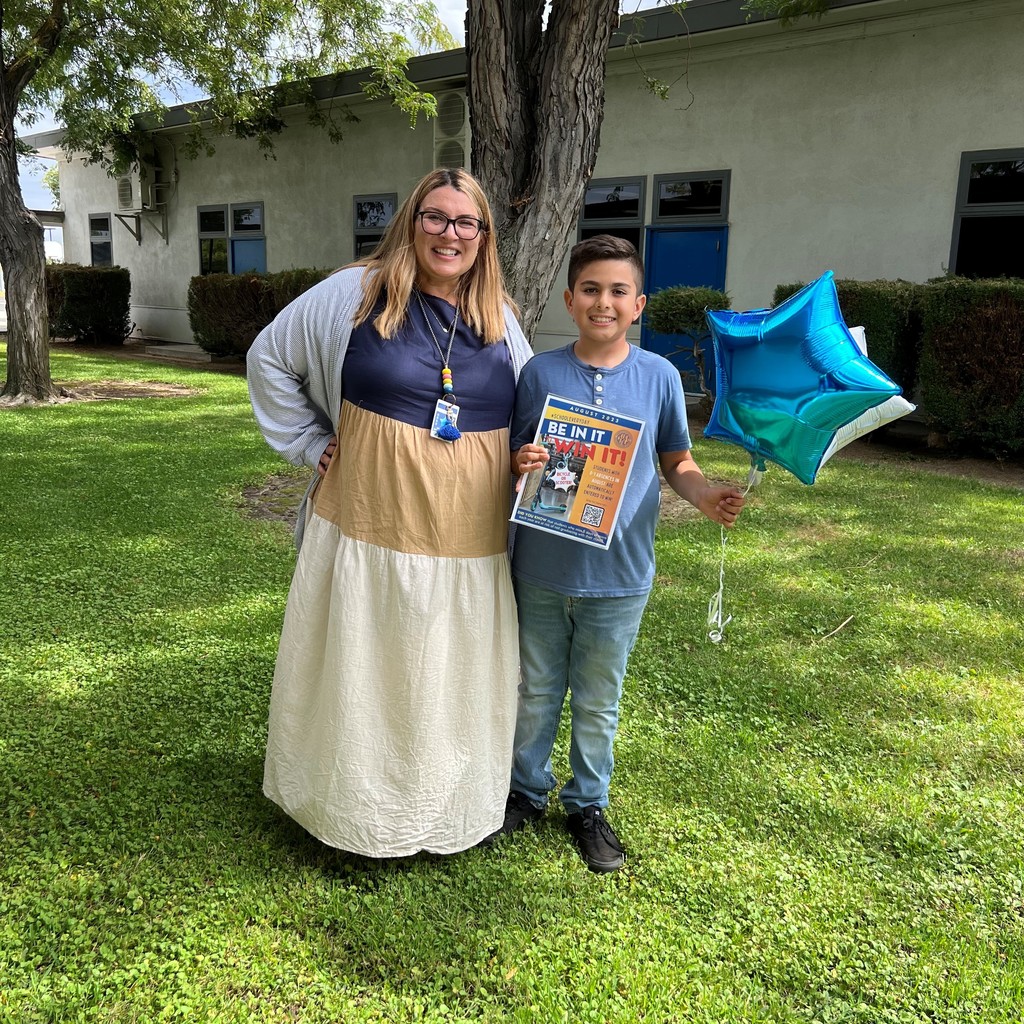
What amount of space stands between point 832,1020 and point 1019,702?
6.74 ft

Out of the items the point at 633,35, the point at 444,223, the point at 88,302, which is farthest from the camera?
the point at 88,302

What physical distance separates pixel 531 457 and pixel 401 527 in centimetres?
38

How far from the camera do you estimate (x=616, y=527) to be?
7.61 ft

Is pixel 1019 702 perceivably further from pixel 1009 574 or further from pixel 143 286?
pixel 143 286

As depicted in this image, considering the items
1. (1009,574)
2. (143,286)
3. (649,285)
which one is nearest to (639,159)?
(649,285)

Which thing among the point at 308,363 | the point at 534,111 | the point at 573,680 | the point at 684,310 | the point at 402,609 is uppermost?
the point at 534,111

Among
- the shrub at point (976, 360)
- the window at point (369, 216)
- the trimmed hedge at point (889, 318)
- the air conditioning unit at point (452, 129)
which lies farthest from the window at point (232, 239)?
the shrub at point (976, 360)

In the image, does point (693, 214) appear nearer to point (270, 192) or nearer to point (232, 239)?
point (270, 192)

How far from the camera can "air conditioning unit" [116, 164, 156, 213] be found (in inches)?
728

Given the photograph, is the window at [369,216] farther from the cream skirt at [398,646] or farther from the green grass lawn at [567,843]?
the cream skirt at [398,646]

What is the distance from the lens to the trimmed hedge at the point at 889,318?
833cm

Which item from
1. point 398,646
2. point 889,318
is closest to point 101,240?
point 889,318

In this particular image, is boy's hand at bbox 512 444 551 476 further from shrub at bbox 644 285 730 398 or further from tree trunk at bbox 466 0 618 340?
shrub at bbox 644 285 730 398

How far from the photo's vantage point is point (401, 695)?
2314 mm
